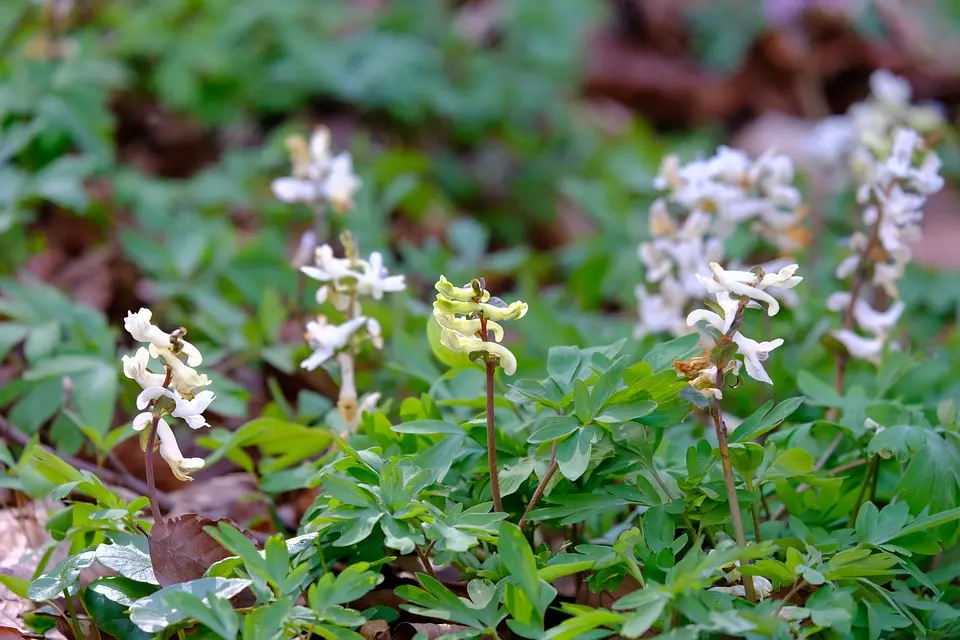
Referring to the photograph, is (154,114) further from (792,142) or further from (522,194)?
(792,142)

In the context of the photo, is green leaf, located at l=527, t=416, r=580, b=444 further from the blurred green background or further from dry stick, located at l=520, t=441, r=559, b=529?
the blurred green background

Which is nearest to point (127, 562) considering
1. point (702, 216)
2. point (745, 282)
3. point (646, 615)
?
point (646, 615)

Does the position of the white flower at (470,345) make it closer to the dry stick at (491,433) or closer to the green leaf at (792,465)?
the dry stick at (491,433)

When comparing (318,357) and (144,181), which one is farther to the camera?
(144,181)

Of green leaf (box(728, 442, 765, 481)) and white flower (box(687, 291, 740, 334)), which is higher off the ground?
white flower (box(687, 291, 740, 334))

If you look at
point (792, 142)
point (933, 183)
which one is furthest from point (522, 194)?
point (933, 183)

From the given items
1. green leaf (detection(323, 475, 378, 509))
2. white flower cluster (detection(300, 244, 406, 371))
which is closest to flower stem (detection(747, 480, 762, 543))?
green leaf (detection(323, 475, 378, 509))
